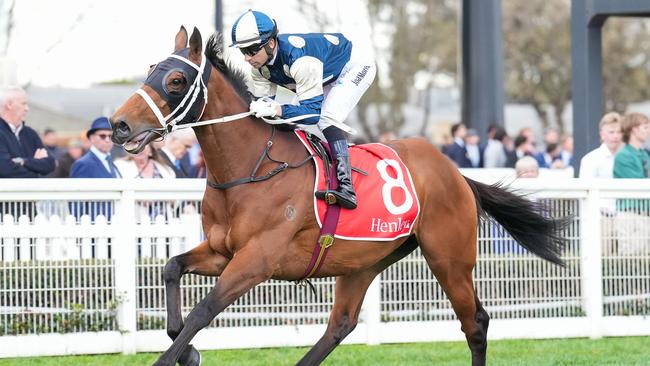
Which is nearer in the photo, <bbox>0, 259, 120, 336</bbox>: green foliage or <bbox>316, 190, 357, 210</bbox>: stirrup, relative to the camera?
<bbox>316, 190, 357, 210</bbox>: stirrup

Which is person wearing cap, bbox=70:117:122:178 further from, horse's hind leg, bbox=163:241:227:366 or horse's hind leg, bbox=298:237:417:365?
horse's hind leg, bbox=163:241:227:366

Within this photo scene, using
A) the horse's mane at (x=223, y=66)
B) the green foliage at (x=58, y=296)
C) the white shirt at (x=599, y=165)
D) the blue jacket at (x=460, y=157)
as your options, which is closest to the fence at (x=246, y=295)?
the green foliage at (x=58, y=296)

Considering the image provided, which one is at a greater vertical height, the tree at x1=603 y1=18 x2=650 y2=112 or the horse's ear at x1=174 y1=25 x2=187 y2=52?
the tree at x1=603 y1=18 x2=650 y2=112

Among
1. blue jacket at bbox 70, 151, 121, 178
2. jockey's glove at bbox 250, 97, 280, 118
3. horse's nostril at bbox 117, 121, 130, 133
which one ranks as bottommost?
blue jacket at bbox 70, 151, 121, 178

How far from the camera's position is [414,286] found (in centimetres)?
829

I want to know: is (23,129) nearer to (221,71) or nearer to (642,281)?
(221,71)

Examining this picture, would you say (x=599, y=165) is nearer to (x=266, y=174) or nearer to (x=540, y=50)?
(x=266, y=174)

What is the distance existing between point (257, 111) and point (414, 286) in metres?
2.86

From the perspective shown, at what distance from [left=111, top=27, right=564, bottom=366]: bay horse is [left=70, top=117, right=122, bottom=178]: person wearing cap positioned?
282 cm

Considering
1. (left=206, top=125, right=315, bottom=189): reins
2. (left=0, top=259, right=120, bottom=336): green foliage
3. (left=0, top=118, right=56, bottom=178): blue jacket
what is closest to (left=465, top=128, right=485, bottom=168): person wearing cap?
(left=0, top=118, right=56, bottom=178): blue jacket

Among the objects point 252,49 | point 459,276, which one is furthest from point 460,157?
point 252,49

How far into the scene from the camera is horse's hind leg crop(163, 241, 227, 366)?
→ 5.69 meters

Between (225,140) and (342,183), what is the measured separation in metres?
0.66

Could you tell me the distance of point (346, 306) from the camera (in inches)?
258
